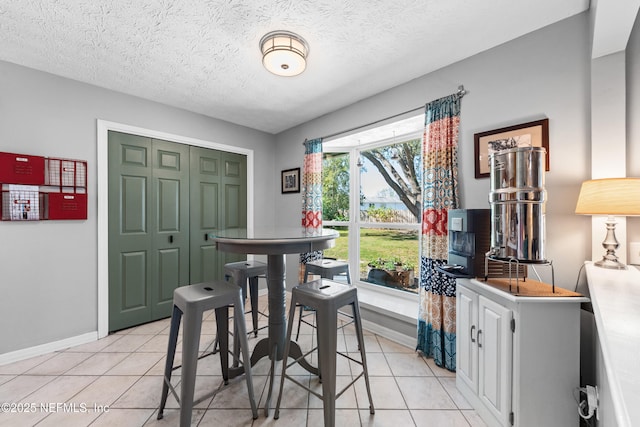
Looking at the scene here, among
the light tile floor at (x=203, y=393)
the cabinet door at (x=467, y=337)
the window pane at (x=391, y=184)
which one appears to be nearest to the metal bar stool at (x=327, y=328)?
the light tile floor at (x=203, y=393)

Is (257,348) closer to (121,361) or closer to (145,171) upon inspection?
(121,361)

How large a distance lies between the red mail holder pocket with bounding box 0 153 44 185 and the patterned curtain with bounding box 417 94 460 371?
3.31 m

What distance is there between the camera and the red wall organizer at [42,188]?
2.11 m

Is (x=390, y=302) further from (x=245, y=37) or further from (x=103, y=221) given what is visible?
(x=103, y=221)

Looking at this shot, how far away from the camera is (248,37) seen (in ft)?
6.04

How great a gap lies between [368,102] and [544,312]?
2.33 metres

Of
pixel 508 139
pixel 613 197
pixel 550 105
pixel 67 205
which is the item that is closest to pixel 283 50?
pixel 508 139

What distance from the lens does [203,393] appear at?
1.78 m

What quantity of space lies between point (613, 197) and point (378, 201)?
6.55ft

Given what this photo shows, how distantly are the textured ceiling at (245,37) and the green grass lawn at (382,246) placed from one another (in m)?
1.56

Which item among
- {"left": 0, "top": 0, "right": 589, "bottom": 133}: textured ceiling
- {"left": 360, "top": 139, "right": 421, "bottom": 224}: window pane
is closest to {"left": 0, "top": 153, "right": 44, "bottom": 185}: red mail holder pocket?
{"left": 0, "top": 0, "right": 589, "bottom": 133}: textured ceiling

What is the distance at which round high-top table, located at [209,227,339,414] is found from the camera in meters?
1.50

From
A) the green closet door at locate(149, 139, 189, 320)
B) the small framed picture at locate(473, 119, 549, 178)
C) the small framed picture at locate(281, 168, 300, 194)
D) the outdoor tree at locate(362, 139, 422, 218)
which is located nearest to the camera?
the small framed picture at locate(473, 119, 549, 178)

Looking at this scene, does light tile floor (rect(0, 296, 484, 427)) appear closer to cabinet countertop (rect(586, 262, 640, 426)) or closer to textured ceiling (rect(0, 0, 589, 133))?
cabinet countertop (rect(586, 262, 640, 426))
